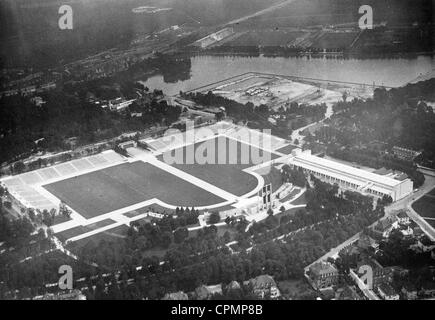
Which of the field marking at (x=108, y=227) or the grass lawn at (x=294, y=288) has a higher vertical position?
the grass lawn at (x=294, y=288)

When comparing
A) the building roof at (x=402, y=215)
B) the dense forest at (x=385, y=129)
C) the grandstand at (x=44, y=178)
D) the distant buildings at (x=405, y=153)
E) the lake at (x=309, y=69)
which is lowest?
the grandstand at (x=44, y=178)

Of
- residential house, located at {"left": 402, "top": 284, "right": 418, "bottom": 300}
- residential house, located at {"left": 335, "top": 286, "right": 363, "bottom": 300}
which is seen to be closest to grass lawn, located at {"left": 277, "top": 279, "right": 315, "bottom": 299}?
residential house, located at {"left": 335, "top": 286, "right": 363, "bottom": 300}

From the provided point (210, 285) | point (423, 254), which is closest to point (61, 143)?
point (210, 285)

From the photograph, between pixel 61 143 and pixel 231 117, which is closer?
pixel 61 143

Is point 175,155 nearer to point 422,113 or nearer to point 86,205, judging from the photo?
point 86,205

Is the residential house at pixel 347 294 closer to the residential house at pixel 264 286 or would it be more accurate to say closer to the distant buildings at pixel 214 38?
the residential house at pixel 264 286

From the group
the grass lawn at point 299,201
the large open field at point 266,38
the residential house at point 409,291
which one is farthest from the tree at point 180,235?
the large open field at point 266,38
